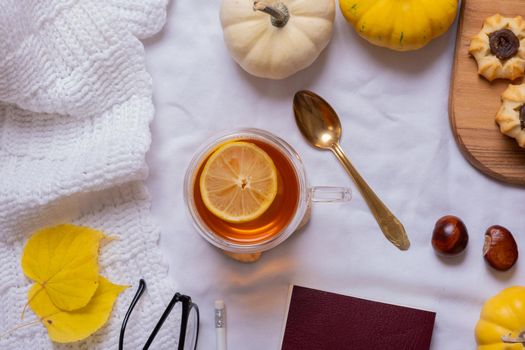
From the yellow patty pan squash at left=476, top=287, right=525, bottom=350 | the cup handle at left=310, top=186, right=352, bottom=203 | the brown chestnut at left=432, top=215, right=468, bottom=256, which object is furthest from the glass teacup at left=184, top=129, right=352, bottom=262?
the yellow patty pan squash at left=476, top=287, right=525, bottom=350

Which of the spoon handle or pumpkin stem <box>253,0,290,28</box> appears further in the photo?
the spoon handle

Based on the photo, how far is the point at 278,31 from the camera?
0.82 m

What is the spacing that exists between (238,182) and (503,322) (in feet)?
1.24

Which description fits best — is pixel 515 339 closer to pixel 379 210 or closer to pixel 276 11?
pixel 379 210

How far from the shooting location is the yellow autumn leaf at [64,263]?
827mm

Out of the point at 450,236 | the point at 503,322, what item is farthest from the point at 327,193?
the point at 503,322

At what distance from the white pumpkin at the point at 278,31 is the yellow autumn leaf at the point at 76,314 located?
34cm

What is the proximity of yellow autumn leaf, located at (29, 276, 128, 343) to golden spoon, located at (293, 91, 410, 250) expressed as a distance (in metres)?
0.32

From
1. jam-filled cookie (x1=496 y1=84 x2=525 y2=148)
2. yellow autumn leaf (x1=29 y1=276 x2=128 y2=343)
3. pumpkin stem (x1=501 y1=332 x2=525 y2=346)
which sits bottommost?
yellow autumn leaf (x1=29 y1=276 x2=128 y2=343)

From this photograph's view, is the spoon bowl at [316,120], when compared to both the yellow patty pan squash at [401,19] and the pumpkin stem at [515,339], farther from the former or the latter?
the pumpkin stem at [515,339]

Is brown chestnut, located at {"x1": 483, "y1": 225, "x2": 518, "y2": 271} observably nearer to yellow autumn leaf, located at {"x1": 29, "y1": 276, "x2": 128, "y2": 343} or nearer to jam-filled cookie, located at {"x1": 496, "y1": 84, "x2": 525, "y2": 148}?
jam-filled cookie, located at {"x1": 496, "y1": 84, "x2": 525, "y2": 148}

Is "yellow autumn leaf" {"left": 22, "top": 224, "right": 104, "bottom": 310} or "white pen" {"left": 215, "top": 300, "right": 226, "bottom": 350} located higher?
"yellow autumn leaf" {"left": 22, "top": 224, "right": 104, "bottom": 310}

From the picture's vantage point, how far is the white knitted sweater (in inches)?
32.7

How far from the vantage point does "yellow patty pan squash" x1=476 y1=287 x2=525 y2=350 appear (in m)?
0.81
